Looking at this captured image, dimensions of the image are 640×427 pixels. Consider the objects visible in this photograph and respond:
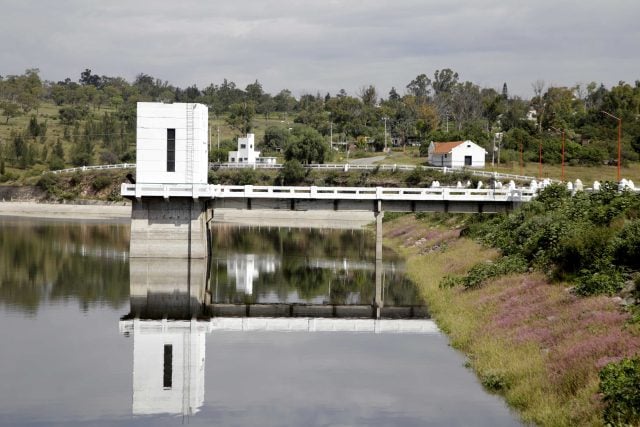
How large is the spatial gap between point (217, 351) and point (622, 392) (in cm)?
1801

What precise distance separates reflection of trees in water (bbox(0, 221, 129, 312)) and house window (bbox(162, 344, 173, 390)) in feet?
37.2

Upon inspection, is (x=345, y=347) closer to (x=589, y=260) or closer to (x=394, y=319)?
(x=394, y=319)

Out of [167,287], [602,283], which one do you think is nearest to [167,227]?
[167,287]

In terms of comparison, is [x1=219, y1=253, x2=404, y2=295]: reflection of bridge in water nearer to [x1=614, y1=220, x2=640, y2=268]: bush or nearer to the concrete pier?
the concrete pier

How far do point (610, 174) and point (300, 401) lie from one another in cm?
8900

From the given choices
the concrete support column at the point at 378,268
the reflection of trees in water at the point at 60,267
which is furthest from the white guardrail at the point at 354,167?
the reflection of trees in water at the point at 60,267

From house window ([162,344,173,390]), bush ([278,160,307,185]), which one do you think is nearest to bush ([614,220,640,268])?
house window ([162,344,173,390])

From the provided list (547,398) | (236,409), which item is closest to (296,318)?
(236,409)

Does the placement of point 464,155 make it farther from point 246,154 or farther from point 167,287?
point 167,287

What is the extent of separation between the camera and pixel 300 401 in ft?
88.7

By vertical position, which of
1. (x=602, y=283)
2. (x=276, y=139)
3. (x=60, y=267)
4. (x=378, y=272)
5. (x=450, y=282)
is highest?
(x=276, y=139)

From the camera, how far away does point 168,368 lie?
32.5m

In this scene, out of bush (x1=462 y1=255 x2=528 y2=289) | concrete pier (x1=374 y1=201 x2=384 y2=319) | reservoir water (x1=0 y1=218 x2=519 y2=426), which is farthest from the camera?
concrete pier (x1=374 y1=201 x2=384 y2=319)

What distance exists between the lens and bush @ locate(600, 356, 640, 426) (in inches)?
764
